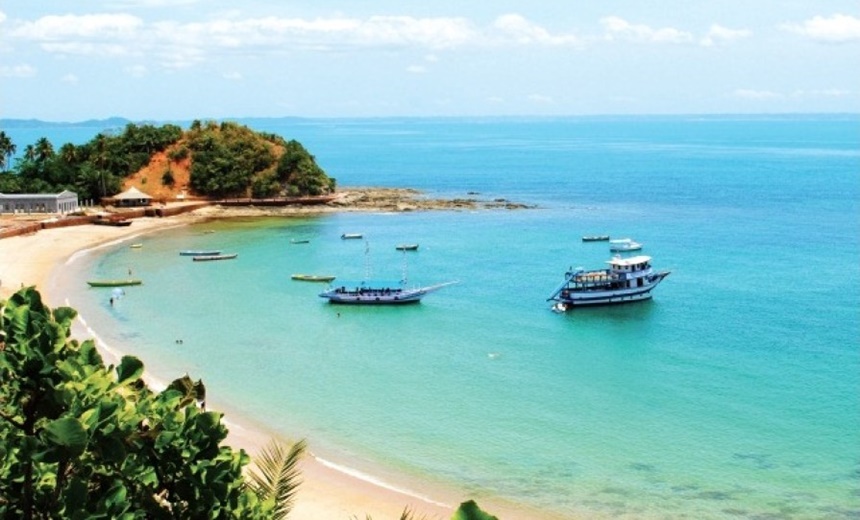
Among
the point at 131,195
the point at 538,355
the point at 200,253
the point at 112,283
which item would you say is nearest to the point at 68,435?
the point at 538,355

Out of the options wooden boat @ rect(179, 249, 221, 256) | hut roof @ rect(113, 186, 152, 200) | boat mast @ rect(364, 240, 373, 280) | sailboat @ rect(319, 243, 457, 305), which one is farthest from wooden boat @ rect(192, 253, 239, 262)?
hut roof @ rect(113, 186, 152, 200)

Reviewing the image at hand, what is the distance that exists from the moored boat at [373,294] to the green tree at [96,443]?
39.4 m

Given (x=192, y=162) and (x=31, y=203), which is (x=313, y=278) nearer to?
(x=31, y=203)

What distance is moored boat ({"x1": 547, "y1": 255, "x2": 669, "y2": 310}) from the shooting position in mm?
50781

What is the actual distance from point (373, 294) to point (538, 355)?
509 inches

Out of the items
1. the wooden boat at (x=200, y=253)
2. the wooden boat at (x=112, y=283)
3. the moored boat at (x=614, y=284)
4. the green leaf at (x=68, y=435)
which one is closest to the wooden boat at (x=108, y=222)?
the wooden boat at (x=200, y=253)

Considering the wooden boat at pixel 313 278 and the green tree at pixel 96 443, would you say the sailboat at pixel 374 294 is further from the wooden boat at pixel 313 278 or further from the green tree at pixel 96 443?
the green tree at pixel 96 443

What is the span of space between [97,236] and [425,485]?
170ft

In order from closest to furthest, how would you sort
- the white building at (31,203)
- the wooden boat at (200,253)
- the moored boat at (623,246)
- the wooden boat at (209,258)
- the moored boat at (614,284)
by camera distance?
the moored boat at (614,284) < the wooden boat at (209,258) < the wooden boat at (200,253) < the moored boat at (623,246) < the white building at (31,203)

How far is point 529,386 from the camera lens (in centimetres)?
3622

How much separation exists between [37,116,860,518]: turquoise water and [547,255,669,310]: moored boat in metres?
1.04

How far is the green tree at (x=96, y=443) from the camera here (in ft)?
33.6

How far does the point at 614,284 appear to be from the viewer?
171 ft

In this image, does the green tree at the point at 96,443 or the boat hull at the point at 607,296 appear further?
the boat hull at the point at 607,296
